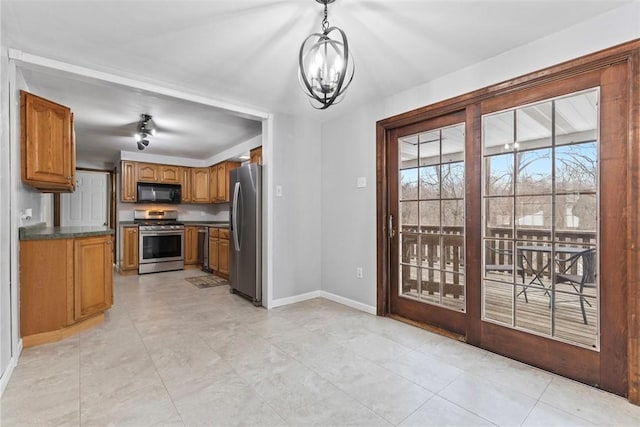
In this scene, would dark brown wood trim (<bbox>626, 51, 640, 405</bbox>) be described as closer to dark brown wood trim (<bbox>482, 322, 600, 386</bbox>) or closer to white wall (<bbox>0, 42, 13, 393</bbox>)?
dark brown wood trim (<bbox>482, 322, 600, 386</bbox>)

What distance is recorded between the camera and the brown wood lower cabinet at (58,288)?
2521 mm

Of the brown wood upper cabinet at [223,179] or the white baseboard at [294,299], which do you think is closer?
the white baseboard at [294,299]

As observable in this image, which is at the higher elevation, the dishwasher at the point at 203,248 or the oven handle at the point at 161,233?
the oven handle at the point at 161,233

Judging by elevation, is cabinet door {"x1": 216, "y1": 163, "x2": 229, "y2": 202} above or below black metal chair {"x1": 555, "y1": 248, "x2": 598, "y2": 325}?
above

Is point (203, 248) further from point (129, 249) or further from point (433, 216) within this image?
point (433, 216)

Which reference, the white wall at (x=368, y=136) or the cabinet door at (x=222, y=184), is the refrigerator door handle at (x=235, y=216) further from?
the cabinet door at (x=222, y=184)

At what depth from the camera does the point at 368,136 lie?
3.42m

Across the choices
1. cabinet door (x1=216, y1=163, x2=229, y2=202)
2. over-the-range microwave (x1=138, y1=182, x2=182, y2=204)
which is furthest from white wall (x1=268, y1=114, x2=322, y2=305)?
over-the-range microwave (x1=138, y1=182, x2=182, y2=204)

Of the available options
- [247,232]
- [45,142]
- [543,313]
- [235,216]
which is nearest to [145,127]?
[45,142]

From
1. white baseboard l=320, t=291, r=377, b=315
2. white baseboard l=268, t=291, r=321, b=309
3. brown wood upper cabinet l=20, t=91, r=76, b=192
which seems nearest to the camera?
brown wood upper cabinet l=20, t=91, r=76, b=192

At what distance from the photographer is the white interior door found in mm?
6439

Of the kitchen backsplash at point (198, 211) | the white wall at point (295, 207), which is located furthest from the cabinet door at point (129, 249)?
the white wall at point (295, 207)

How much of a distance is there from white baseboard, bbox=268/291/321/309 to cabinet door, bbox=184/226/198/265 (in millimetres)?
3242

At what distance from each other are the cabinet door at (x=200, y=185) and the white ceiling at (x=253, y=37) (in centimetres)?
341
